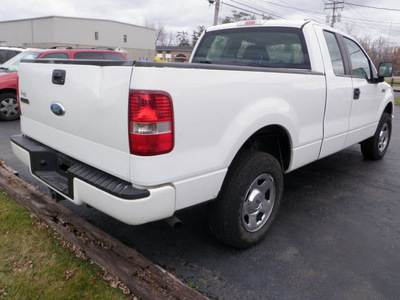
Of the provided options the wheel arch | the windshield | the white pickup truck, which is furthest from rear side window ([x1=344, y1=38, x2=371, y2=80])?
the windshield

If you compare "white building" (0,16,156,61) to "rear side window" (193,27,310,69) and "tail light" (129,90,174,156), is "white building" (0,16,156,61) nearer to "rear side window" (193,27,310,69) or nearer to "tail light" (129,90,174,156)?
"rear side window" (193,27,310,69)

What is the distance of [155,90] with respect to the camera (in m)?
1.87

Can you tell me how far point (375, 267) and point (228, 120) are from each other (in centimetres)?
164

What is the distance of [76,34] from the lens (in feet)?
172

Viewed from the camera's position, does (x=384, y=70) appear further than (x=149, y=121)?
Yes

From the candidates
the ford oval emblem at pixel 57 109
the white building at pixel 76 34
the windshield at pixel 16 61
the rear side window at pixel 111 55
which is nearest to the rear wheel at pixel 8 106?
the windshield at pixel 16 61

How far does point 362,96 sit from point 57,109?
11.4 ft

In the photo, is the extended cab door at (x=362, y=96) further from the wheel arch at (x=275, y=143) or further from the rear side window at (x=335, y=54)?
the wheel arch at (x=275, y=143)

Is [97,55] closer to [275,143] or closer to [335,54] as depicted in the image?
[335,54]

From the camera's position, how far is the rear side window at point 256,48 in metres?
3.43

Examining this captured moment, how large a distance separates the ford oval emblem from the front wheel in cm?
126

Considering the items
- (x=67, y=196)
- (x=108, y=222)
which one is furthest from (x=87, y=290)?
(x=108, y=222)

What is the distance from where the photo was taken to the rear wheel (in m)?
8.16

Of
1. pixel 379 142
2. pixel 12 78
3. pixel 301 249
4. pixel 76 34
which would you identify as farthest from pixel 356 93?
pixel 76 34
